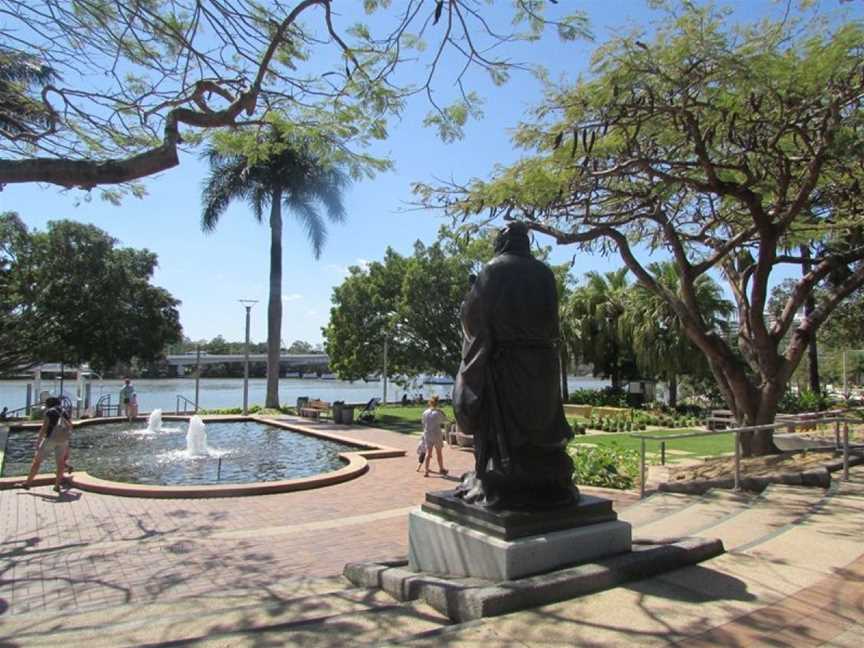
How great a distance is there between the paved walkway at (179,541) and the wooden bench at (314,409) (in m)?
14.2

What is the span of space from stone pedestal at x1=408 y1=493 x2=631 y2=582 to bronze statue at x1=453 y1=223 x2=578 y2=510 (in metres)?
0.14

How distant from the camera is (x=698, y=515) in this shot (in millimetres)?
7082

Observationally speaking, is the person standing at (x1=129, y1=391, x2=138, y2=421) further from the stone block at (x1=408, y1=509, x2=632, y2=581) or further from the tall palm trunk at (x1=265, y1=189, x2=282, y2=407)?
the stone block at (x1=408, y1=509, x2=632, y2=581)

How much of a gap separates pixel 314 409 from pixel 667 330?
16.3 m

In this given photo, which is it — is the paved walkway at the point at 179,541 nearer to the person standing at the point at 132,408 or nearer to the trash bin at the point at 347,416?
the trash bin at the point at 347,416

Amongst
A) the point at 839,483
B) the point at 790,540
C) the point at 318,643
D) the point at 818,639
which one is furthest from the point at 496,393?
the point at 839,483

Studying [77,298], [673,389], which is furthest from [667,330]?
[77,298]

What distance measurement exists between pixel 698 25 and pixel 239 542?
30.3 ft

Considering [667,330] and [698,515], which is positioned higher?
[667,330]

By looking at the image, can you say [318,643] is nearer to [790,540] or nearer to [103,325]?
[790,540]

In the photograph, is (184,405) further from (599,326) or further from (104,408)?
(599,326)

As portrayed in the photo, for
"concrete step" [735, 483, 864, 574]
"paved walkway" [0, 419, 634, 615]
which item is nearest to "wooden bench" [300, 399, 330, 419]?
"paved walkway" [0, 419, 634, 615]

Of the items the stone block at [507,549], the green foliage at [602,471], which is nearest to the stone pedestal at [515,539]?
the stone block at [507,549]

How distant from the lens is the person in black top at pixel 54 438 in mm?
10094
